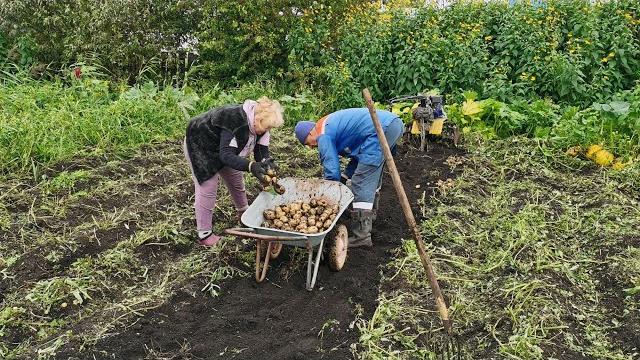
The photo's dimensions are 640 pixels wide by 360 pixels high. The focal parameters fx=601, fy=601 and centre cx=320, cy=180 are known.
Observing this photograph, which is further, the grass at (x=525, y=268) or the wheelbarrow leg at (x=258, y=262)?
the wheelbarrow leg at (x=258, y=262)

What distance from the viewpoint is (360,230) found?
521 centimetres

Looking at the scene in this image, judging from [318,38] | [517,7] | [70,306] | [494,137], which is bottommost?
[70,306]

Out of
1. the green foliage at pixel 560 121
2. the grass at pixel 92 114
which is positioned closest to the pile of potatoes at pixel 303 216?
the grass at pixel 92 114

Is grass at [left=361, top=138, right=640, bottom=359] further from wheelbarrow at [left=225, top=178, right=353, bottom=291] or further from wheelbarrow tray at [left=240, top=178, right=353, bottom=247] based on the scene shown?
wheelbarrow tray at [left=240, top=178, right=353, bottom=247]

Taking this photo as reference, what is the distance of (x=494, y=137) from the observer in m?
7.58

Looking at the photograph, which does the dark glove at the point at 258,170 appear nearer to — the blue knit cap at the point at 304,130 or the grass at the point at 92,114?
the blue knit cap at the point at 304,130

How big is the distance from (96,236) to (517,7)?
6671 millimetres

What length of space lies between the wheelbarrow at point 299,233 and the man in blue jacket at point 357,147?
17cm

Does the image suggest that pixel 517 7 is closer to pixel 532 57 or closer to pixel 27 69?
pixel 532 57

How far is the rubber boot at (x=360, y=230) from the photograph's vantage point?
5180mm

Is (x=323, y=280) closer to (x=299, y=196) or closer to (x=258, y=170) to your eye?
(x=299, y=196)

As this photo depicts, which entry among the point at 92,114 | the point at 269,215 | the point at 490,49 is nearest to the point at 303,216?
the point at 269,215

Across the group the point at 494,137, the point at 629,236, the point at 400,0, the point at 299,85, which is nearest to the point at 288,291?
the point at 629,236

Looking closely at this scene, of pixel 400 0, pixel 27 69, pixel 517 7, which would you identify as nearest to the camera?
pixel 517 7
